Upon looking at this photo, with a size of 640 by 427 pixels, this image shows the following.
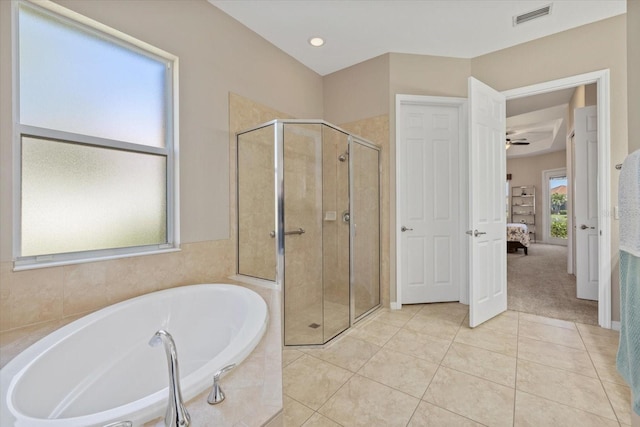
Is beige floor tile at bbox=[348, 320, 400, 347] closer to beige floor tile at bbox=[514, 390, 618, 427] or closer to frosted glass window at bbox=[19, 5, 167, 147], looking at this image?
beige floor tile at bbox=[514, 390, 618, 427]

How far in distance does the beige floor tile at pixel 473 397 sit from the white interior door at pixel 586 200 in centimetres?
251

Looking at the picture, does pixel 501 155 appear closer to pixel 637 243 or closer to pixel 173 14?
pixel 637 243

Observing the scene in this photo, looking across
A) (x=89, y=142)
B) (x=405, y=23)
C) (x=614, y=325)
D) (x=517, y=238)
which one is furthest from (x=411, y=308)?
(x=517, y=238)

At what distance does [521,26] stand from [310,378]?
3.51 meters

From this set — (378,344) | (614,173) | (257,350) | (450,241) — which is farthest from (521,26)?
(257,350)

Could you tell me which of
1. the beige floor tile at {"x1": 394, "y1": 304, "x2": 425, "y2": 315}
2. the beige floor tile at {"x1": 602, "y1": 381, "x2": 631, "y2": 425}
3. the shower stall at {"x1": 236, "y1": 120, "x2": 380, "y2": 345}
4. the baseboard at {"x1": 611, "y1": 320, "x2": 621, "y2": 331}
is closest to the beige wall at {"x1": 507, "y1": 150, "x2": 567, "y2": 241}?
the baseboard at {"x1": 611, "y1": 320, "x2": 621, "y2": 331}

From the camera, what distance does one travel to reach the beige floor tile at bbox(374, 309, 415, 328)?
2641 millimetres

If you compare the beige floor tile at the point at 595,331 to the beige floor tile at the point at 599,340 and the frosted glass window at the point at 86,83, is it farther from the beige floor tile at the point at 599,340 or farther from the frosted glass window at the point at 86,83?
the frosted glass window at the point at 86,83

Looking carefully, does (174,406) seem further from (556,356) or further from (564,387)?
(556,356)

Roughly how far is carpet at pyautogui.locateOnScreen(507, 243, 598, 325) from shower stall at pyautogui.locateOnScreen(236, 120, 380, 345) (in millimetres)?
1831

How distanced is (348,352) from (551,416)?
119cm

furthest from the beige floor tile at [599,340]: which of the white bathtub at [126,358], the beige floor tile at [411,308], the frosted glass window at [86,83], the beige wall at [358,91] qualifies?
the frosted glass window at [86,83]

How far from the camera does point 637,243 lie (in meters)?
0.83

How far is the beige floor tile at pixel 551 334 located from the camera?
86.7 inches
